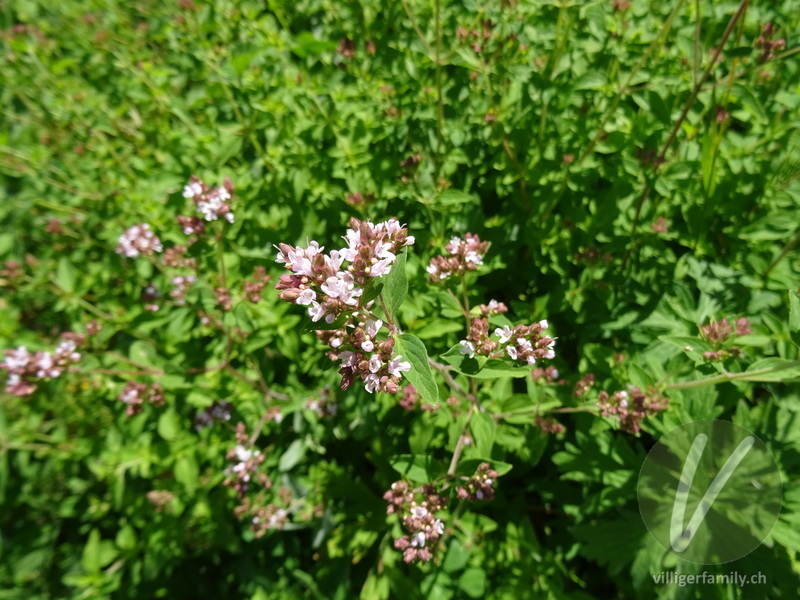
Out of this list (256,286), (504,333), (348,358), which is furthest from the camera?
(256,286)

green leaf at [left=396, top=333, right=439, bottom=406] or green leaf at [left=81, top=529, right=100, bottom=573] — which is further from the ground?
green leaf at [left=396, top=333, right=439, bottom=406]

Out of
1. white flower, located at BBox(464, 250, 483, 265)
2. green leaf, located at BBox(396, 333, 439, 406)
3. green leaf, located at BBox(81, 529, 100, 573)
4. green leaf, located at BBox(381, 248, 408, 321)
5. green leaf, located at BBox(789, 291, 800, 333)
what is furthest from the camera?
green leaf, located at BBox(81, 529, 100, 573)

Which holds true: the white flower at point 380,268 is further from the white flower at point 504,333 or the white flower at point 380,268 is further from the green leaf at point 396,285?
the white flower at point 504,333

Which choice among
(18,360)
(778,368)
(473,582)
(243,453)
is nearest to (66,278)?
(18,360)

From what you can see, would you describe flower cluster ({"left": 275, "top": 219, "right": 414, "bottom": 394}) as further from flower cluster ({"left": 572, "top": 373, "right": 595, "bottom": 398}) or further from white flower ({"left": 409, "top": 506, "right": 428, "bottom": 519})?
flower cluster ({"left": 572, "top": 373, "right": 595, "bottom": 398})

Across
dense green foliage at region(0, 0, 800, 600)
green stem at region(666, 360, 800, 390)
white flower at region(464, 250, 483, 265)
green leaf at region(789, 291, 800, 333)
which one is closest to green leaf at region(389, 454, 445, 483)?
dense green foliage at region(0, 0, 800, 600)

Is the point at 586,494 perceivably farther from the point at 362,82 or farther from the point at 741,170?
the point at 362,82

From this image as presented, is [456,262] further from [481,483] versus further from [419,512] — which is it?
[419,512]
